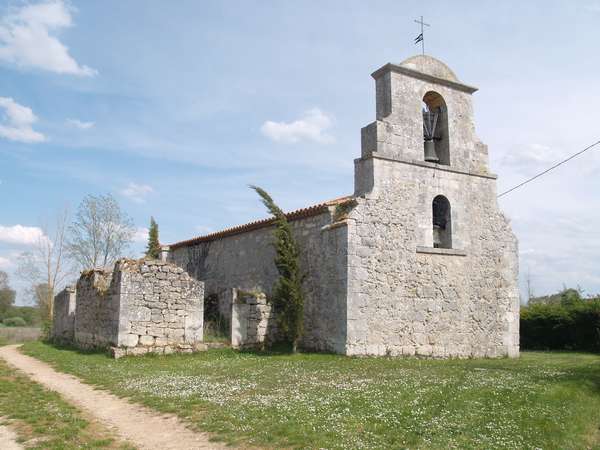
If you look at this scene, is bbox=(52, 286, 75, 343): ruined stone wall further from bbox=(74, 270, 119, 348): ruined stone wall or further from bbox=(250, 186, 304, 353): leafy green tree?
bbox=(250, 186, 304, 353): leafy green tree

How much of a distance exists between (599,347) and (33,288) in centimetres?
2916

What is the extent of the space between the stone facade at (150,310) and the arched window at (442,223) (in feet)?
22.5

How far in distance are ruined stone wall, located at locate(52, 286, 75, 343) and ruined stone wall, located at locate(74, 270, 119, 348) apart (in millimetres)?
1627

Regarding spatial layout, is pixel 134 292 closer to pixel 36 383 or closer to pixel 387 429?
pixel 36 383

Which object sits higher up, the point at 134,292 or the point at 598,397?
the point at 134,292

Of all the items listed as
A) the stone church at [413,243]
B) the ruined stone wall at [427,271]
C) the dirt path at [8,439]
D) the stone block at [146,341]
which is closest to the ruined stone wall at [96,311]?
the stone block at [146,341]

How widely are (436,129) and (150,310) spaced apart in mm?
9722

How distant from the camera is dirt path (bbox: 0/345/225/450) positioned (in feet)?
18.9

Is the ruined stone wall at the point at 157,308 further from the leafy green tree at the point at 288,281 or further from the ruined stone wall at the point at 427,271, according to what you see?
the ruined stone wall at the point at 427,271

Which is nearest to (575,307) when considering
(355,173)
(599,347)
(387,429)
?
(599,347)

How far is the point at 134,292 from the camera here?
44.1ft

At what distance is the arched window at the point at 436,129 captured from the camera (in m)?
15.3

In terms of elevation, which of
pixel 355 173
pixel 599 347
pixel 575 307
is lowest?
pixel 599 347

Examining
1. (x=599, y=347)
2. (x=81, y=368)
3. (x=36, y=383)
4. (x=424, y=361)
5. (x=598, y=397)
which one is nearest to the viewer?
(x=598, y=397)
